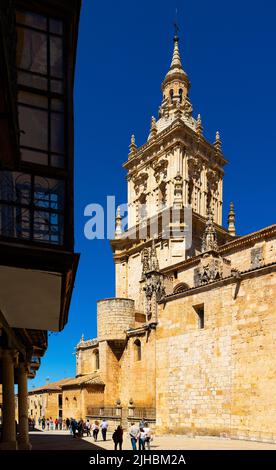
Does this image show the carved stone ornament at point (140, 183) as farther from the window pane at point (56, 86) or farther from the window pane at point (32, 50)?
the window pane at point (32, 50)

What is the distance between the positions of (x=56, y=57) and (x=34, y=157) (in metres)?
2.10

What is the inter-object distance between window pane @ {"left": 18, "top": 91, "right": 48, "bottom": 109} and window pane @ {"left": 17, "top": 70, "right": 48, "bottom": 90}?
0.54 ft

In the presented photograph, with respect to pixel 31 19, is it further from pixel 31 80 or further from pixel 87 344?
pixel 87 344

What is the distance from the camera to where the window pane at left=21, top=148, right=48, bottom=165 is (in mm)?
7737

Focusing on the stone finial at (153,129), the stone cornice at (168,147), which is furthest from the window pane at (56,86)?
the stone finial at (153,129)

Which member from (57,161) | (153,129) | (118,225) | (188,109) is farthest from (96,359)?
(57,161)

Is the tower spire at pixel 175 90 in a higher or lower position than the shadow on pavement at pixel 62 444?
higher

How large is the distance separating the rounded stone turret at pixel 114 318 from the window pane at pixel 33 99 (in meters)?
33.5

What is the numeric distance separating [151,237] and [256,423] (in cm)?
3071

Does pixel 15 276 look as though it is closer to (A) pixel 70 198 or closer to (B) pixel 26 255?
(B) pixel 26 255

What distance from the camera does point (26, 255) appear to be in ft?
23.7

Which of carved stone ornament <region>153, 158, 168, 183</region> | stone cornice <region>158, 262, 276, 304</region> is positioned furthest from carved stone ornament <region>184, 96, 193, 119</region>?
stone cornice <region>158, 262, 276, 304</region>

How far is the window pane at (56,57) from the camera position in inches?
Answer: 333

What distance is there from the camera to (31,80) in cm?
814
